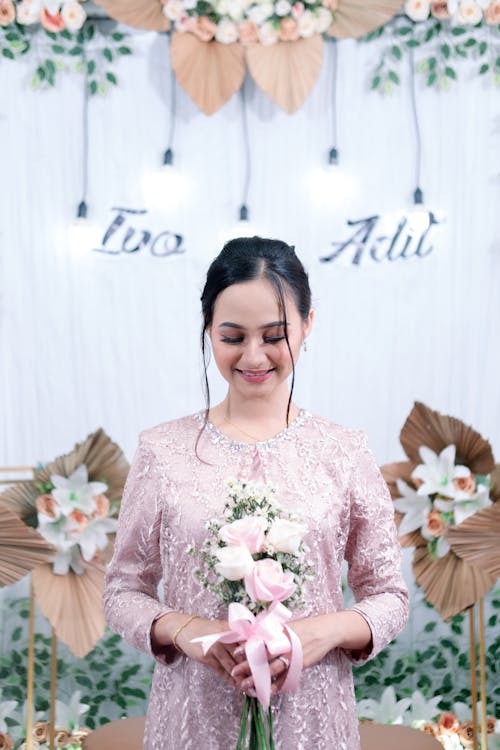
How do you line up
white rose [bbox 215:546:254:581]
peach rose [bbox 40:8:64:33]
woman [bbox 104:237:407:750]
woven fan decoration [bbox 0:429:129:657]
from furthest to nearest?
peach rose [bbox 40:8:64:33]
woven fan decoration [bbox 0:429:129:657]
woman [bbox 104:237:407:750]
white rose [bbox 215:546:254:581]

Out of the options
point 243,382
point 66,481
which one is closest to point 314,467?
point 243,382

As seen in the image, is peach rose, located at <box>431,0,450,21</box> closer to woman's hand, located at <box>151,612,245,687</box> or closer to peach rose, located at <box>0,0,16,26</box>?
peach rose, located at <box>0,0,16,26</box>

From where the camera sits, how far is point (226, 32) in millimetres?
3484

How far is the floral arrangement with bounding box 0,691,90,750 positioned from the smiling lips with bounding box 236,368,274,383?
7.06ft

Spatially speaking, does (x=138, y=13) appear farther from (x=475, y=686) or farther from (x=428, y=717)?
(x=428, y=717)

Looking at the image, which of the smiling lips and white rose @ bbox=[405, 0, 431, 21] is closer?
the smiling lips

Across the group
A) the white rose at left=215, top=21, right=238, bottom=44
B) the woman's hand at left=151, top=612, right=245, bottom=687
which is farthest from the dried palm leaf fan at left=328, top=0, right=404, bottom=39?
the woman's hand at left=151, top=612, right=245, bottom=687

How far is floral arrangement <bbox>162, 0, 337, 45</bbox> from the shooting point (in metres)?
3.47

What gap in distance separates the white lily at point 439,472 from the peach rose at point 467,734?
0.86 meters

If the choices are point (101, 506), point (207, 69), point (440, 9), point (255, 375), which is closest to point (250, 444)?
point (255, 375)

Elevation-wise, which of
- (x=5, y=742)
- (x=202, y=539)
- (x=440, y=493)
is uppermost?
(x=202, y=539)

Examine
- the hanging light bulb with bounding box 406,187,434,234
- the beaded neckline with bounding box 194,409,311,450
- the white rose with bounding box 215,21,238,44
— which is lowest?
the beaded neckline with bounding box 194,409,311,450

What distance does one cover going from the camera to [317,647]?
4.88 ft

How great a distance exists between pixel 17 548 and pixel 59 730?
91 centimetres
